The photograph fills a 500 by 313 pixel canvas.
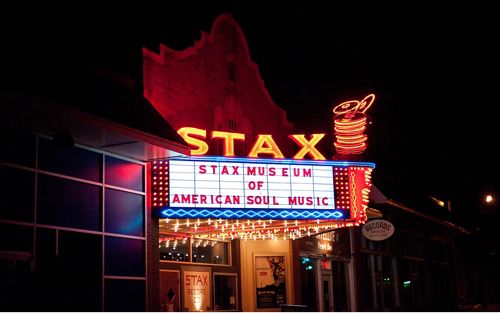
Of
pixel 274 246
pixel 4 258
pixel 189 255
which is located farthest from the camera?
pixel 274 246

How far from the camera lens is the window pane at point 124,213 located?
48.1 feet

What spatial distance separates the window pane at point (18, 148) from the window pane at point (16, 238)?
1.25 meters

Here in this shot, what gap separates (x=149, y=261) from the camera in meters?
15.6

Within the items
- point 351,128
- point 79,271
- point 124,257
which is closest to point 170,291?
point 124,257

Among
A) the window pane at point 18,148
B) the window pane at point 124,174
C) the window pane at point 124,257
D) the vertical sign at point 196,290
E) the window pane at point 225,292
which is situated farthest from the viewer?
the window pane at point 225,292

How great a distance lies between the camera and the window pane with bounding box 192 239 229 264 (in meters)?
20.3

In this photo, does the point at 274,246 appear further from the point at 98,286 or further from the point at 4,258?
the point at 4,258

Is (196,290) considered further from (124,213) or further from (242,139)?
(124,213)

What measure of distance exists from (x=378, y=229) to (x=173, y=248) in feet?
24.3

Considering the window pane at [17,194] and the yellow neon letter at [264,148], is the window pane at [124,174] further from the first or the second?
the yellow neon letter at [264,148]

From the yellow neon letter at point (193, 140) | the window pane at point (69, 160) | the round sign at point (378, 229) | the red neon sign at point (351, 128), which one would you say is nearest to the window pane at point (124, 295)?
the window pane at point (69, 160)

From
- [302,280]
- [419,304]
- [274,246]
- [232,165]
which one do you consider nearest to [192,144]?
[232,165]

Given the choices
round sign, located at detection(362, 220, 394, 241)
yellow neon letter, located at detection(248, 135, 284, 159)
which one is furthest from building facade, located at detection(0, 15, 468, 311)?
round sign, located at detection(362, 220, 394, 241)

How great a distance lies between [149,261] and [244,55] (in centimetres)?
827
